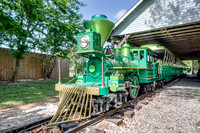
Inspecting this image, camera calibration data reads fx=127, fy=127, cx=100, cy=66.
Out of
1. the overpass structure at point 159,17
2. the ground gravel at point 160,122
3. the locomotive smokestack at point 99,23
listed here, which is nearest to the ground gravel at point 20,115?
the ground gravel at point 160,122

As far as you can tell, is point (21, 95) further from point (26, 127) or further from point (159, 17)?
point (159, 17)

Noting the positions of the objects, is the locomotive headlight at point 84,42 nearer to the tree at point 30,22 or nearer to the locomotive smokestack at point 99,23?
the locomotive smokestack at point 99,23

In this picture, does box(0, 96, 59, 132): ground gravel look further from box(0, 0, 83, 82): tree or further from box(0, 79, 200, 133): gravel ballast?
box(0, 0, 83, 82): tree

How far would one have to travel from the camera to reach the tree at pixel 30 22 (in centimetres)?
912

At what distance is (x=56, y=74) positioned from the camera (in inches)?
722

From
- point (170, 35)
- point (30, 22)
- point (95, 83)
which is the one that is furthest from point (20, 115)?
point (170, 35)

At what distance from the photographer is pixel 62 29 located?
13.3 metres

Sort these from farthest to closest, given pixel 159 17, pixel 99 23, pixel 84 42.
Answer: pixel 159 17 < pixel 99 23 < pixel 84 42

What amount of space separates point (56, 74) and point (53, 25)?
24.8 ft

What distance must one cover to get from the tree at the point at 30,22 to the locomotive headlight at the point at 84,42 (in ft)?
23.1

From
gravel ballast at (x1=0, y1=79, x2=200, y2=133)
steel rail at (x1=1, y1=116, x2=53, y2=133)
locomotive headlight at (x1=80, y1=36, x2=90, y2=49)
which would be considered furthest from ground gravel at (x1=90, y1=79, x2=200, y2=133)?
locomotive headlight at (x1=80, y1=36, x2=90, y2=49)

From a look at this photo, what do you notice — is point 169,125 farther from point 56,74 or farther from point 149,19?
point 56,74

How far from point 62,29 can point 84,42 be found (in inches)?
394

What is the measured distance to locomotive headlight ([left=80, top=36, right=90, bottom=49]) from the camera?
14.1 feet
